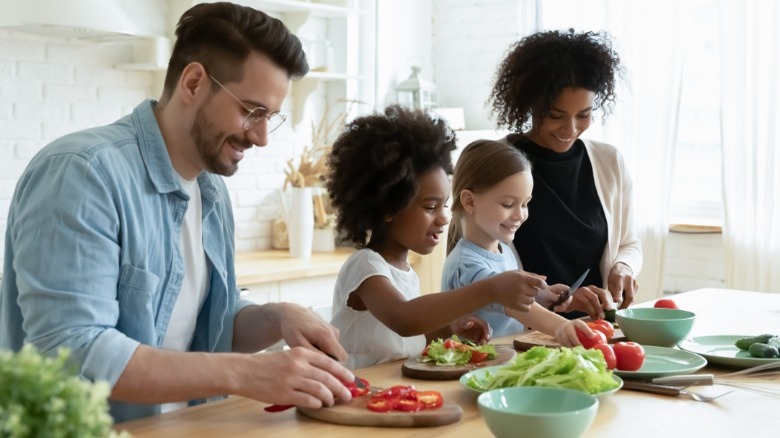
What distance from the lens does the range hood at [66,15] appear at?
11.1 ft

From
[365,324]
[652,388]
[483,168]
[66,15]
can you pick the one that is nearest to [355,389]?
[652,388]

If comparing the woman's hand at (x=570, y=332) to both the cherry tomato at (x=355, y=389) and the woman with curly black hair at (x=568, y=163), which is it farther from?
the woman with curly black hair at (x=568, y=163)

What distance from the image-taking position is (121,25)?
3543mm

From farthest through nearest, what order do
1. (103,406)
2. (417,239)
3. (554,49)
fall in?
1. (554,49)
2. (417,239)
3. (103,406)

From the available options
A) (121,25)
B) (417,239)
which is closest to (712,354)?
(417,239)

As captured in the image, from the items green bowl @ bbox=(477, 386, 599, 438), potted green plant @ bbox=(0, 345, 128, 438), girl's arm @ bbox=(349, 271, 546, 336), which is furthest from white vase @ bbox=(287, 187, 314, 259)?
potted green plant @ bbox=(0, 345, 128, 438)

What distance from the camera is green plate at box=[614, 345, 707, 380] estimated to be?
185 cm

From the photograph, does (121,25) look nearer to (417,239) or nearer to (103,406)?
(417,239)

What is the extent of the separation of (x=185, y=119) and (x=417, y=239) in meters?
0.70

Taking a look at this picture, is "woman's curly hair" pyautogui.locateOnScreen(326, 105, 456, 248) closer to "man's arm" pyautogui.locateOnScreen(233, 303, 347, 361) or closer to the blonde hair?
the blonde hair

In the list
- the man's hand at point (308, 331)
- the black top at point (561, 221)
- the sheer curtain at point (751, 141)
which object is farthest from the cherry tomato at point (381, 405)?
the sheer curtain at point (751, 141)

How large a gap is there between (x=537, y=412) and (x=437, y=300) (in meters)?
0.70

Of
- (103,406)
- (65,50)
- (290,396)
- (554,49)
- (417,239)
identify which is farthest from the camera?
(65,50)

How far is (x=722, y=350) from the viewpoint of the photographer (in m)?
2.14
